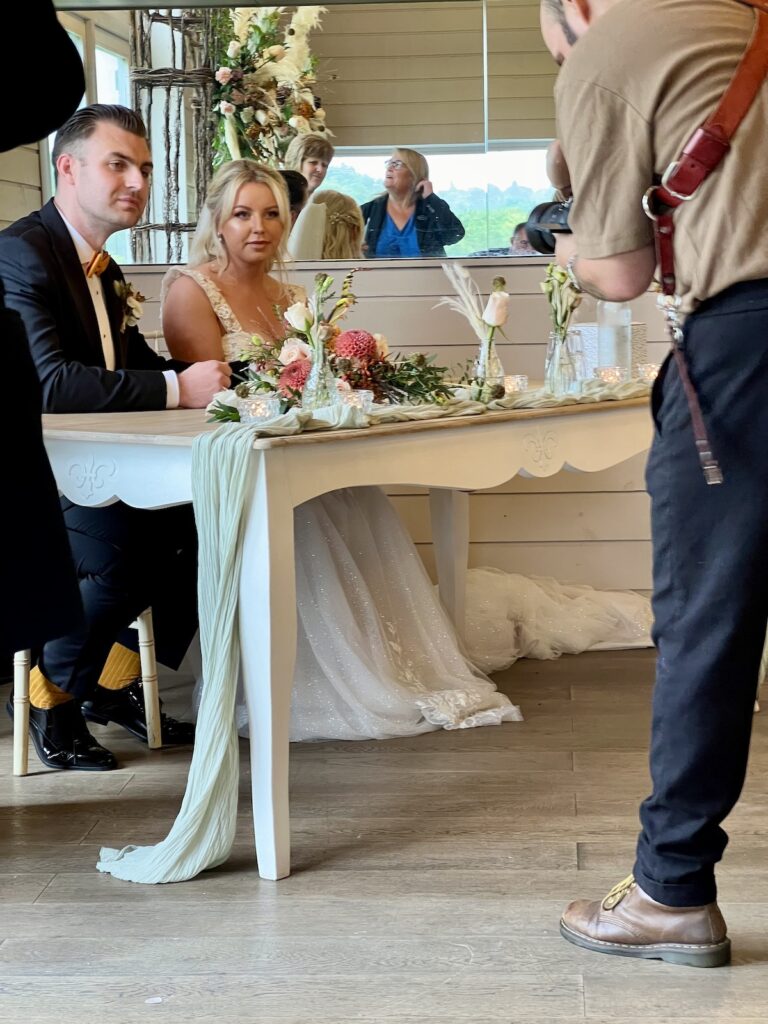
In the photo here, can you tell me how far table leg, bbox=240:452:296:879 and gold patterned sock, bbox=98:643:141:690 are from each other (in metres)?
0.92

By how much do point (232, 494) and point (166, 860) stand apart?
2.04 ft

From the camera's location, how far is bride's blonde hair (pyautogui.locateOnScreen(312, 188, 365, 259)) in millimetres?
3904

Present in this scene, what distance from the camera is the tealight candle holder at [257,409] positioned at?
7.53 ft

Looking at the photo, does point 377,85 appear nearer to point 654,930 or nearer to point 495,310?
point 495,310

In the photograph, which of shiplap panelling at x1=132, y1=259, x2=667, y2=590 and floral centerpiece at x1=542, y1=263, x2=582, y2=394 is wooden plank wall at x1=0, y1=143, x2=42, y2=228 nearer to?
shiplap panelling at x1=132, y1=259, x2=667, y2=590

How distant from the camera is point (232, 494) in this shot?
6.93 feet

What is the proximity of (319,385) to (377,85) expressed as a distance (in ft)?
5.85

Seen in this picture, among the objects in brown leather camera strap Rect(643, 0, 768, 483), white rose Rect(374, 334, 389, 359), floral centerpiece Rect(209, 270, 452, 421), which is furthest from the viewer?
white rose Rect(374, 334, 389, 359)

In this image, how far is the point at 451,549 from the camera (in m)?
3.55

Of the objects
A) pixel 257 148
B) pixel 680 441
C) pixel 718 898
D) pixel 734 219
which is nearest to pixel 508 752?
pixel 718 898

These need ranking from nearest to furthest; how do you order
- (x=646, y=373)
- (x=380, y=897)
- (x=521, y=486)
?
(x=380, y=897) → (x=646, y=373) → (x=521, y=486)

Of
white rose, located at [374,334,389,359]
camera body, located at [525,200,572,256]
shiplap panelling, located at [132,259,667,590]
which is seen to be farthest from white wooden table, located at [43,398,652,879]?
shiplap panelling, located at [132,259,667,590]

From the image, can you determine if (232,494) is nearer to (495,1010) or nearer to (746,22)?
(495,1010)

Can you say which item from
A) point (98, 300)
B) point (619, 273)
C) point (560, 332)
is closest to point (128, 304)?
point (98, 300)
